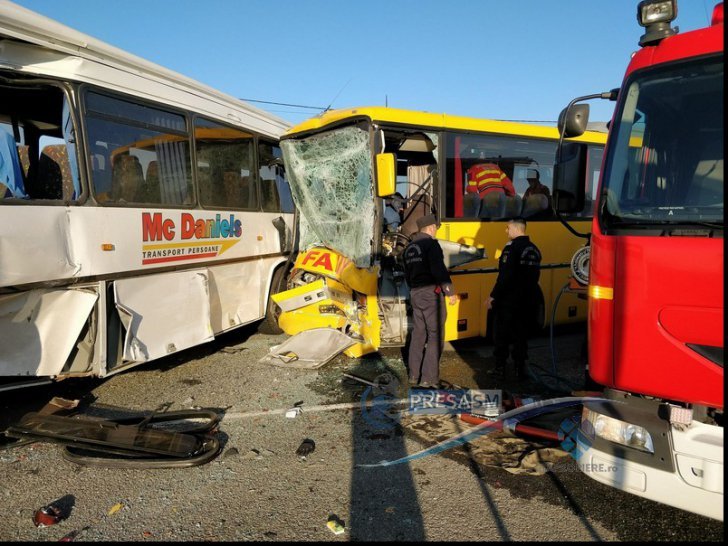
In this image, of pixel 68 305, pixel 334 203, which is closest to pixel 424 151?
pixel 334 203

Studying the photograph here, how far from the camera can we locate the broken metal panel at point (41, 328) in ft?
13.8

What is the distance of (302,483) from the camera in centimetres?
350

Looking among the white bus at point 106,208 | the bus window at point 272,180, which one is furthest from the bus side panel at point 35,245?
the bus window at point 272,180

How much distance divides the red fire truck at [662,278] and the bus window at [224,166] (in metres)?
4.70

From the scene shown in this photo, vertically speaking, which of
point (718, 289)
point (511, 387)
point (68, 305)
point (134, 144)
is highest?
point (134, 144)

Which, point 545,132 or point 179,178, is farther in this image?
point 545,132

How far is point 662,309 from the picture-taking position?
2.71 meters

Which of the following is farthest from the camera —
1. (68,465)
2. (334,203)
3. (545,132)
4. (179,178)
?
(545,132)

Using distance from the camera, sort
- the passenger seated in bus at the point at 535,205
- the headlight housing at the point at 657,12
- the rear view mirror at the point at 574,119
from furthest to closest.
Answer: the passenger seated in bus at the point at 535,205
the rear view mirror at the point at 574,119
the headlight housing at the point at 657,12

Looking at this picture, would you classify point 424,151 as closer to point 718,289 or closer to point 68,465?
point 718,289

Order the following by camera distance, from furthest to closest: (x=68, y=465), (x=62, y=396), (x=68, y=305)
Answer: (x=62, y=396) → (x=68, y=305) → (x=68, y=465)

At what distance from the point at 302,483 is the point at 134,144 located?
3.88 m

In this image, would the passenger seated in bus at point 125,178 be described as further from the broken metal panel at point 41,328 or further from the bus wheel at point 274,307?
the bus wheel at point 274,307

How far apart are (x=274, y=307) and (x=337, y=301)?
1.49m
